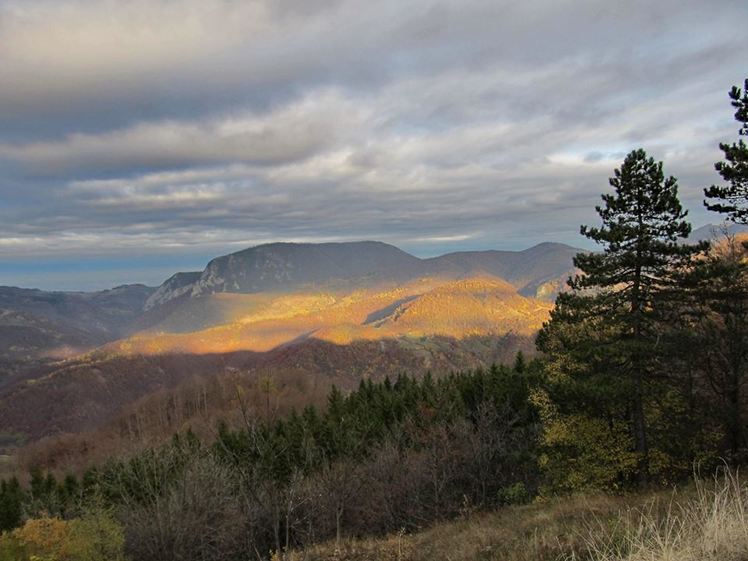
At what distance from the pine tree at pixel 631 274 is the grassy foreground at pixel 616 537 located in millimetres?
9290

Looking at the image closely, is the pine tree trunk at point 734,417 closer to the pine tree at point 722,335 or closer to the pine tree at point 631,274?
the pine tree at point 722,335

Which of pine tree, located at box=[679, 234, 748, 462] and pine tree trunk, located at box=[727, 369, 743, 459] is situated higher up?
pine tree, located at box=[679, 234, 748, 462]

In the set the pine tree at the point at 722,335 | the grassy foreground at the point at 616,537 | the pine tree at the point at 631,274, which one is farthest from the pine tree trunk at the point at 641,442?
the grassy foreground at the point at 616,537

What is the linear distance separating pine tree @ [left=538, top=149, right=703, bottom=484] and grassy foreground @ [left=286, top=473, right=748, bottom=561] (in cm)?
929

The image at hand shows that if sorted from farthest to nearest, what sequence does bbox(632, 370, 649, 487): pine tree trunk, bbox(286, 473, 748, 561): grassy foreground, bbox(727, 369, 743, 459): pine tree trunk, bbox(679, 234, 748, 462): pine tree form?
bbox(632, 370, 649, 487): pine tree trunk
bbox(727, 369, 743, 459): pine tree trunk
bbox(679, 234, 748, 462): pine tree
bbox(286, 473, 748, 561): grassy foreground

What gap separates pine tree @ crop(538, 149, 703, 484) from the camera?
74.4 feet

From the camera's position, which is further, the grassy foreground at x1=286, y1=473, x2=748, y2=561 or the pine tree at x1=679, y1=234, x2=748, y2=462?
the pine tree at x1=679, y1=234, x2=748, y2=462

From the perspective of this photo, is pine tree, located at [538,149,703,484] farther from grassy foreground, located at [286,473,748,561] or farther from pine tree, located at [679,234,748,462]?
grassy foreground, located at [286,473,748,561]

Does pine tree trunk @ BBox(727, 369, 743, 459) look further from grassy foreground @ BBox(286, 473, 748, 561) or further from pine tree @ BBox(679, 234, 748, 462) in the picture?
grassy foreground @ BBox(286, 473, 748, 561)

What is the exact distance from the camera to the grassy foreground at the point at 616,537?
5.68 meters

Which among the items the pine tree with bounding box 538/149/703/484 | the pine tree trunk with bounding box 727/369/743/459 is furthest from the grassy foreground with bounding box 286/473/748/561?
the pine tree trunk with bounding box 727/369/743/459

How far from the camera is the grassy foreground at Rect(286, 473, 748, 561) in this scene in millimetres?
5676

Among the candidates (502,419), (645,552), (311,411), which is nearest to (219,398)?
(311,411)

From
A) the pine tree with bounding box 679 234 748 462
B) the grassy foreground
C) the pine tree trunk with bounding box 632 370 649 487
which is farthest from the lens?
the pine tree trunk with bounding box 632 370 649 487
